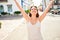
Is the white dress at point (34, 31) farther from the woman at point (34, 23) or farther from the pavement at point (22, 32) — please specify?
the pavement at point (22, 32)

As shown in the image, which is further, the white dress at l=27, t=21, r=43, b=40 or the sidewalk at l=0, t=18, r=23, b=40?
the sidewalk at l=0, t=18, r=23, b=40

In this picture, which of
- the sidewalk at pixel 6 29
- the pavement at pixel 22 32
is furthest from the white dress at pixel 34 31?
the sidewalk at pixel 6 29

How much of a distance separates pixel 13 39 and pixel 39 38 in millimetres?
1794

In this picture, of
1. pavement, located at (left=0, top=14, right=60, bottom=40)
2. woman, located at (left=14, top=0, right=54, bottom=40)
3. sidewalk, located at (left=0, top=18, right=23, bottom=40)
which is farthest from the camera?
sidewalk, located at (left=0, top=18, right=23, bottom=40)

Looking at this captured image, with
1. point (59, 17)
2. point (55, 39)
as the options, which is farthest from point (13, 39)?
point (59, 17)

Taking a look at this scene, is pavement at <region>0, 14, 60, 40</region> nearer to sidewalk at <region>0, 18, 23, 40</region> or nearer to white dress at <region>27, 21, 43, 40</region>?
sidewalk at <region>0, 18, 23, 40</region>

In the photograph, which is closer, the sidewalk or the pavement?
the pavement

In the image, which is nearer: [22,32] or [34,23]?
[34,23]

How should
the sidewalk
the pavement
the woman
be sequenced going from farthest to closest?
the sidewalk, the pavement, the woman

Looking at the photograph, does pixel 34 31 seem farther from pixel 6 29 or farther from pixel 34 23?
pixel 6 29

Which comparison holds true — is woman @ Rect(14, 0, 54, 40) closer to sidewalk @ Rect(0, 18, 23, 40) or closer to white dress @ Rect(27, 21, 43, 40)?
white dress @ Rect(27, 21, 43, 40)

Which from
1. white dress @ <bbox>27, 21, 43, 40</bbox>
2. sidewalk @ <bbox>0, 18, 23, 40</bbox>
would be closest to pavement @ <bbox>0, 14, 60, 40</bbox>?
sidewalk @ <bbox>0, 18, 23, 40</bbox>

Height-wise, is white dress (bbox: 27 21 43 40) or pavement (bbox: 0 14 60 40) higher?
white dress (bbox: 27 21 43 40)

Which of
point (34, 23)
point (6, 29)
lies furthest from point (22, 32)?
point (34, 23)
